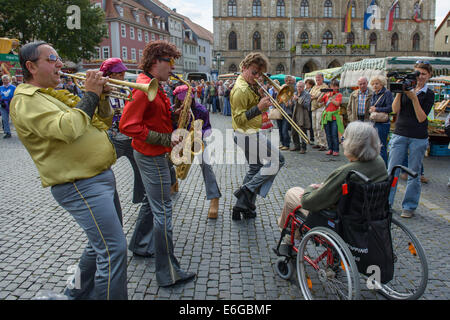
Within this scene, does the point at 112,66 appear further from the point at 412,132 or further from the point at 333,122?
the point at 333,122

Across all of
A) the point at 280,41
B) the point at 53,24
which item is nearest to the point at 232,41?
the point at 280,41

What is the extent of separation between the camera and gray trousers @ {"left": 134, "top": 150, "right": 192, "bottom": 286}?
3.23 meters

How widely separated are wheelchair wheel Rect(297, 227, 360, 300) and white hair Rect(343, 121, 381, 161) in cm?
67

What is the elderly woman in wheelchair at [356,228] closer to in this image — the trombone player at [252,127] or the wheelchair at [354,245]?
the wheelchair at [354,245]

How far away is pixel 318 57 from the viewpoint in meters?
54.4

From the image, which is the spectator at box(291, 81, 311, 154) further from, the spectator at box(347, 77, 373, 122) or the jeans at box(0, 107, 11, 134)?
the jeans at box(0, 107, 11, 134)

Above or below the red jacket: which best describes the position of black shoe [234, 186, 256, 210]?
below

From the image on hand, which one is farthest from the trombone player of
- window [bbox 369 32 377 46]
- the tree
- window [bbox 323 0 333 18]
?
window [bbox 369 32 377 46]

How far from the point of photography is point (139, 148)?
3.29 m

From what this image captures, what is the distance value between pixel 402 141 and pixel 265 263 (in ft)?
9.11

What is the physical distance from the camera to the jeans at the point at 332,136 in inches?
396

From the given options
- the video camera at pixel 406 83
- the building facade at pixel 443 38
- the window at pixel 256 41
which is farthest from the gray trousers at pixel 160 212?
the building facade at pixel 443 38

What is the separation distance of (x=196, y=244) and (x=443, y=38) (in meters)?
72.9

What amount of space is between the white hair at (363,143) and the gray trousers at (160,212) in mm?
1576
